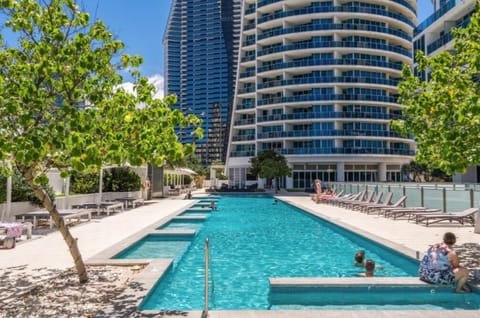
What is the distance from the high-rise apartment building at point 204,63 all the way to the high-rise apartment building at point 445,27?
112m

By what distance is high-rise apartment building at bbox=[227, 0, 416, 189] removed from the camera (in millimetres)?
50656

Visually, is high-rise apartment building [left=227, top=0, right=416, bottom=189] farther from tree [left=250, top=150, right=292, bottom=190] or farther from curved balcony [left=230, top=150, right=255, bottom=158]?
tree [left=250, top=150, right=292, bottom=190]

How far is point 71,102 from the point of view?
560cm

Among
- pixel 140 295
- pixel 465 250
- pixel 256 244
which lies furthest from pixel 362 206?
pixel 140 295

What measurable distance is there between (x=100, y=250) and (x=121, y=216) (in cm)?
892

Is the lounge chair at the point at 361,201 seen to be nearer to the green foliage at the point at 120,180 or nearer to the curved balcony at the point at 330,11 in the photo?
the green foliage at the point at 120,180

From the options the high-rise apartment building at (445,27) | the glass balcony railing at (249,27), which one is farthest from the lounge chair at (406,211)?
the glass balcony railing at (249,27)

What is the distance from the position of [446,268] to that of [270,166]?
3650 cm

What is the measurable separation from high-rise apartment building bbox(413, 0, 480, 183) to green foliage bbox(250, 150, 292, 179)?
1699cm

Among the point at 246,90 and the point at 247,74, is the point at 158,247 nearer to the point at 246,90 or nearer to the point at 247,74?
the point at 246,90

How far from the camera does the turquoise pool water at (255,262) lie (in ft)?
25.1

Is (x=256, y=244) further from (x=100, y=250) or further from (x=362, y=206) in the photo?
(x=362, y=206)

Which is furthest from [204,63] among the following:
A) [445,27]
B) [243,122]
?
[445,27]

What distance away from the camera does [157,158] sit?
16.6 feet
